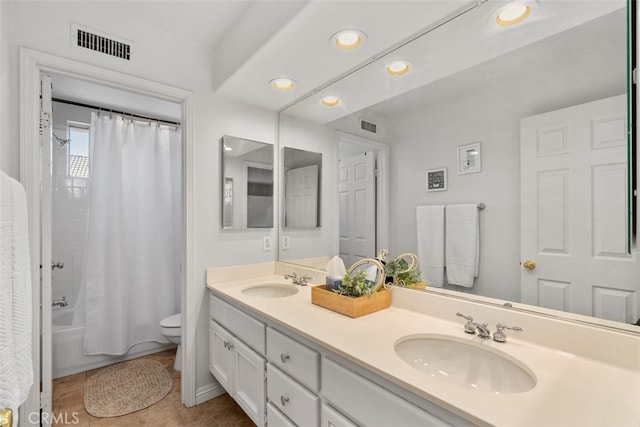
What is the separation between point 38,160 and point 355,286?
172 centimetres

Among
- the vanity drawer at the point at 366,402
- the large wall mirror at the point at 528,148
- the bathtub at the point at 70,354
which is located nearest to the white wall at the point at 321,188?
the large wall mirror at the point at 528,148

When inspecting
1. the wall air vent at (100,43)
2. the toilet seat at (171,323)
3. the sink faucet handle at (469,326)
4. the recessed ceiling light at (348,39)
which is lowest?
the toilet seat at (171,323)

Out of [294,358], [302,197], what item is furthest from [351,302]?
[302,197]

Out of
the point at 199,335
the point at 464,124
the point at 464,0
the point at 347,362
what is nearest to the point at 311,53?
the point at 464,0

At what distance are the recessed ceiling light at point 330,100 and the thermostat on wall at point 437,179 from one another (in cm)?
85

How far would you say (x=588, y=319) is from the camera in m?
0.99

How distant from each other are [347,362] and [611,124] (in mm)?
1149

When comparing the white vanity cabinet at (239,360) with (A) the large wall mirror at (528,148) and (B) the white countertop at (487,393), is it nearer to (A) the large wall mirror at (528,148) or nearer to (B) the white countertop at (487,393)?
(B) the white countertop at (487,393)

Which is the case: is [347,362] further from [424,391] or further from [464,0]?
[464,0]

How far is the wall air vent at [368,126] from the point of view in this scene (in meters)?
1.71

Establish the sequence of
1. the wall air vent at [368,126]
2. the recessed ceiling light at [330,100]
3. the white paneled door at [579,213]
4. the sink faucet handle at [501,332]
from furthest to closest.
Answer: the recessed ceiling light at [330,100] → the wall air vent at [368,126] → the sink faucet handle at [501,332] → the white paneled door at [579,213]

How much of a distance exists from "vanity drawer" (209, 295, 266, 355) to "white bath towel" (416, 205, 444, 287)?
33.4 inches

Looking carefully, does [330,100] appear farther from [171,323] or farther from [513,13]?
[171,323]

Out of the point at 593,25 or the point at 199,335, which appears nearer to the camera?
the point at 593,25
